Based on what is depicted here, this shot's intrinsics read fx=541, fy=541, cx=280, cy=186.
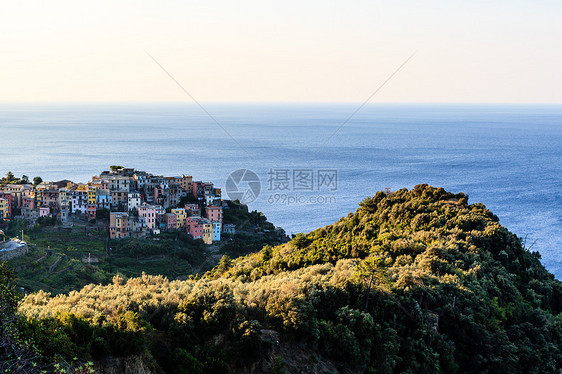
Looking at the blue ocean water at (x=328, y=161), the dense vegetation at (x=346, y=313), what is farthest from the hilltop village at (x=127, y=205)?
the dense vegetation at (x=346, y=313)

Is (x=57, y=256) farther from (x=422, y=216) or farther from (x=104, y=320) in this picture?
(x=104, y=320)

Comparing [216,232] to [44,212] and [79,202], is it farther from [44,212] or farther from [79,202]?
[44,212]

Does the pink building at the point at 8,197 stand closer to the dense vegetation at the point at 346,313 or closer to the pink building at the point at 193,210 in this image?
the pink building at the point at 193,210

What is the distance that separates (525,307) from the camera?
1534cm

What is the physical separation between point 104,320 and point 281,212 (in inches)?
1261

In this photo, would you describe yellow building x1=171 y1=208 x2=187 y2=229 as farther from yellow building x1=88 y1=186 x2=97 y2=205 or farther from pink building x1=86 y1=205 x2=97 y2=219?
yellow building x1=88 y1=186 x2=97 y2=205

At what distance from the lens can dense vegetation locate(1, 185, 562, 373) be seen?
873 centimetres

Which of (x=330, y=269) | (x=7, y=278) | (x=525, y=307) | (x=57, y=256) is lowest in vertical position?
(x=57, y=256)

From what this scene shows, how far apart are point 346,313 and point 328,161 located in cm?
5024

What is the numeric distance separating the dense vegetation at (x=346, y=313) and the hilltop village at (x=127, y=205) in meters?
16.1

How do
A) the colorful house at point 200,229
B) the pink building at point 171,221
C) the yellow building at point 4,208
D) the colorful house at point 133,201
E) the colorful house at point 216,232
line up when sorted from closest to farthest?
the yellow building at point 4,208 → the colorful house at point 200,229 → the colorful house at point 216,232 → the pink building at point 171,221 → the colorful house at point 133,201

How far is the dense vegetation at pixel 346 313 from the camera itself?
8727mm

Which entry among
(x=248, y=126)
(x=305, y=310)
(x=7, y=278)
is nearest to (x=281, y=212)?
(x=305, y=310)

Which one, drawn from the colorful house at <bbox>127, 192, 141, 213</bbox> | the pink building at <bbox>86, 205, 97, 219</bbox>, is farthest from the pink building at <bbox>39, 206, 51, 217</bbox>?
the colorful house at <bbox>127, 192, 141, 213</bbox>
